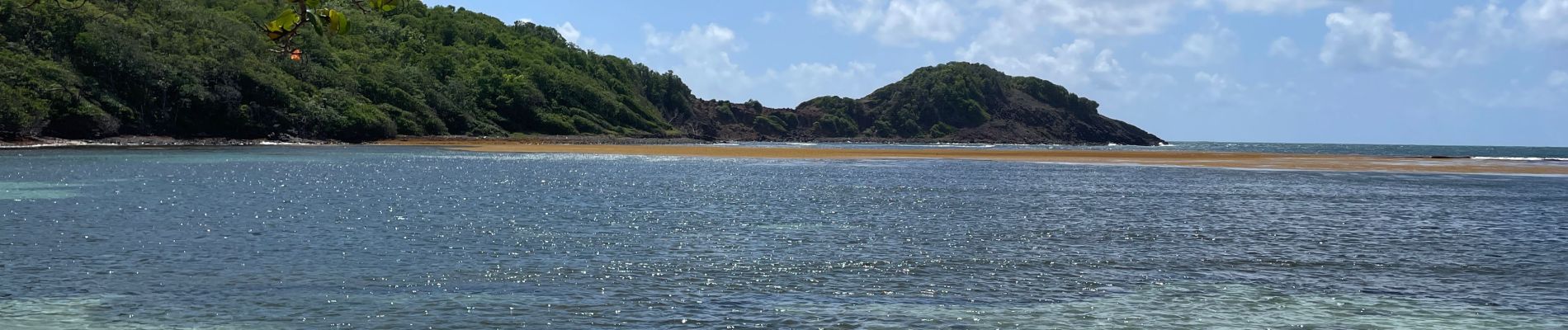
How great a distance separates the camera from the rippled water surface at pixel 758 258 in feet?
53.2

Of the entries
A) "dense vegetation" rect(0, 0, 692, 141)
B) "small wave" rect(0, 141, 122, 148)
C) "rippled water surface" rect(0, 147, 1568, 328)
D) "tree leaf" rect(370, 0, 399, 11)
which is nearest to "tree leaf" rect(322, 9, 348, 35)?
"tree leaf" rect(370, 0, 399, 11)

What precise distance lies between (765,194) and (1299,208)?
19.4 m

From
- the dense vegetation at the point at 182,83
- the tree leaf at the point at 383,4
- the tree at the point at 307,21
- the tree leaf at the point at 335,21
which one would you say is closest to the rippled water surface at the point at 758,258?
the tree leaf at the point at 383,4

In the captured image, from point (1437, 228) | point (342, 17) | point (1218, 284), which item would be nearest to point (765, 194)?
point (1437, 228)

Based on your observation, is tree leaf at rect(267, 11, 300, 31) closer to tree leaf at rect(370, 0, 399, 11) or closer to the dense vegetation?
tree leaf at rect(370, 0, 399, 11)

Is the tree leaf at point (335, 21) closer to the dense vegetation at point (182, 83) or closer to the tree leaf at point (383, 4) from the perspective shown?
the tree leaf at point (383, 4)

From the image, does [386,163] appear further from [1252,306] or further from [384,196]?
[1252,306]

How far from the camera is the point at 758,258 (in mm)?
22516

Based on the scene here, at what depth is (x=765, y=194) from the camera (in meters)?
44.2

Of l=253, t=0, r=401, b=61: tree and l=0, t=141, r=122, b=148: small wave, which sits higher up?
l=253, t=0, r=401, b=61: tree

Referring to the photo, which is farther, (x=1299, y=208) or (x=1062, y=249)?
(x=1299, y=208)

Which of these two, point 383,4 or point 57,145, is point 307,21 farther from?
point 57,145

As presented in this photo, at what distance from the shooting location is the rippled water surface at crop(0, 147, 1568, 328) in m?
16.2

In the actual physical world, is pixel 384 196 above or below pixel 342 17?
below
